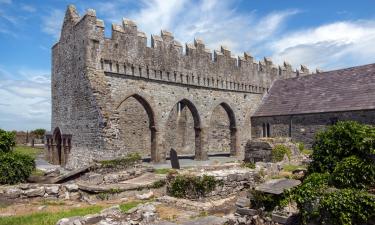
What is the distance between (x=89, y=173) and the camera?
1566 cm

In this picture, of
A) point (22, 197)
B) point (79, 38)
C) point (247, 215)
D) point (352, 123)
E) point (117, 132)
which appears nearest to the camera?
point (247, 215)

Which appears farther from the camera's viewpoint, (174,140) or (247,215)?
(174,140)

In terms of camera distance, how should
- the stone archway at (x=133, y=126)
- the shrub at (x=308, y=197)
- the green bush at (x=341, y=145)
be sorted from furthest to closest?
the stone archway at (x=133, y=126)
the green bush at (x=341, y=145)
the shrub at (x=308, y=197)

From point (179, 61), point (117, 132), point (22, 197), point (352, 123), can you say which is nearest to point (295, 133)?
point (179, 61)

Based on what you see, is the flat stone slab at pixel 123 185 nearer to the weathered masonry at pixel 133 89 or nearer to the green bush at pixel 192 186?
the green bush at pixel 192 186

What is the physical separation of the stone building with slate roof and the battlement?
2466 mm

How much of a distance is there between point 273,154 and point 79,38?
13.4 m

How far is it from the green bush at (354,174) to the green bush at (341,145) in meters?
0.37

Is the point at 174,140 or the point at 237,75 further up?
the point at 237,75

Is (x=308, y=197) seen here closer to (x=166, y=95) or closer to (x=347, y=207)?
(x=347, y=207)

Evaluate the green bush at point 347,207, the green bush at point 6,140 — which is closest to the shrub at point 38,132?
the green bush at point 6,140

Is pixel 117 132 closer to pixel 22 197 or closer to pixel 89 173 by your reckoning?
pixel 89 173

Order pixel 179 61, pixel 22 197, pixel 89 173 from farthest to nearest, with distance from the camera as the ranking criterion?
pixel 179 61 < pixel 89 173 < pixel 22 197

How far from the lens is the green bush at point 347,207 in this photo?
6914mm
